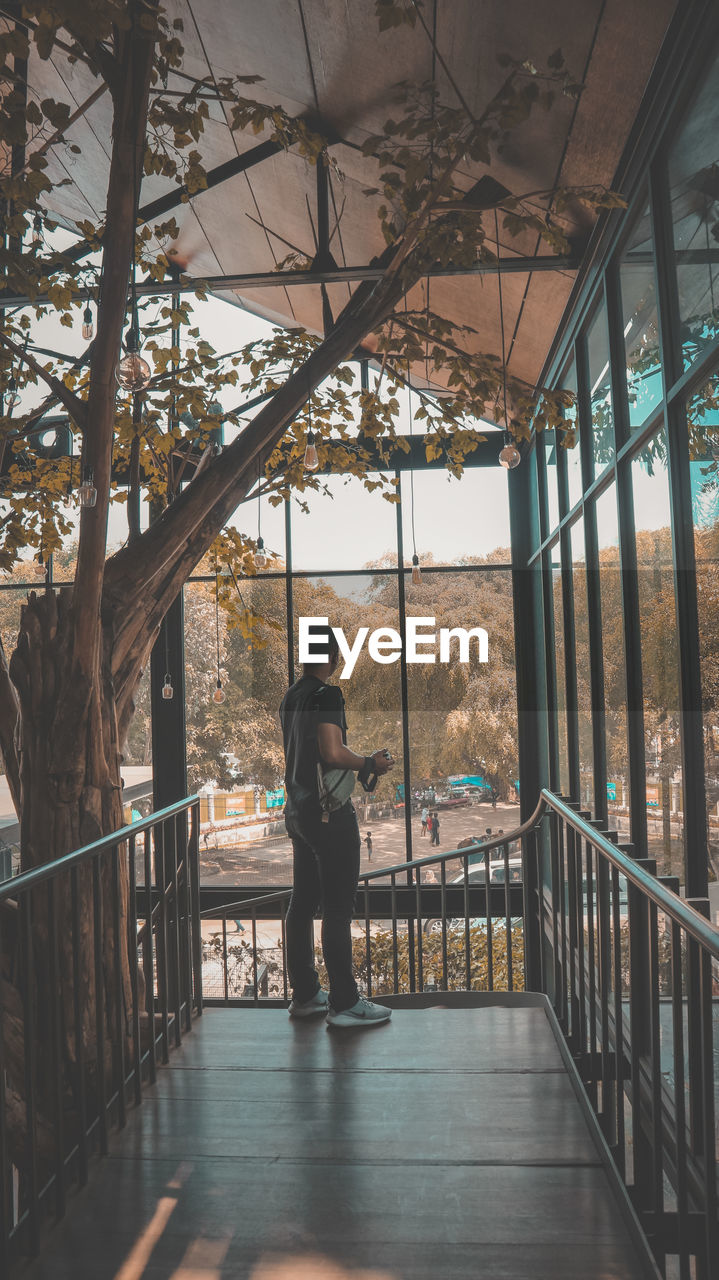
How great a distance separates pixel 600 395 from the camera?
456 centimetres

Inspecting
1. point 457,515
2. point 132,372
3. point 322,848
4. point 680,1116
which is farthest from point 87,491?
point 457,515

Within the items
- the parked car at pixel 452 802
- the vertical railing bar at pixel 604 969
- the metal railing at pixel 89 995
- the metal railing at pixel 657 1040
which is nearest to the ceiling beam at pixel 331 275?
the metal railing at pixel 89 995

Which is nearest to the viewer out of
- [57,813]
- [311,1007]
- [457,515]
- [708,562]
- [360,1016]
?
[708,562]

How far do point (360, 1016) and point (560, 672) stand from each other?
3218 mm

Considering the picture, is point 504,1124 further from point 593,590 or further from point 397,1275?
point 593,590

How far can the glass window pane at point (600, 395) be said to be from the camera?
171 inches

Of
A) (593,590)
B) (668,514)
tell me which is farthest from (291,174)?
(668,514)

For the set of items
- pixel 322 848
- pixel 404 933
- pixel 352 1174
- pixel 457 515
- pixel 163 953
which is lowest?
pixel 404 933

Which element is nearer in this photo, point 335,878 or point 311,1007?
point 335,878

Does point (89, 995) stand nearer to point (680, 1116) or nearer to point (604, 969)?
point (604, 969)

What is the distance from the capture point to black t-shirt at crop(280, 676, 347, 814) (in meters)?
3.67

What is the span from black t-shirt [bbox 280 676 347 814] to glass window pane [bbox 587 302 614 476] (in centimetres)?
180

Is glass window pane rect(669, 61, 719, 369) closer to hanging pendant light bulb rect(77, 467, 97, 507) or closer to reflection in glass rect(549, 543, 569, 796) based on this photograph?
hanging pendant light bulb rect(77, 467, 97, 507)

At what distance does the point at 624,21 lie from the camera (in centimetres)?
304
